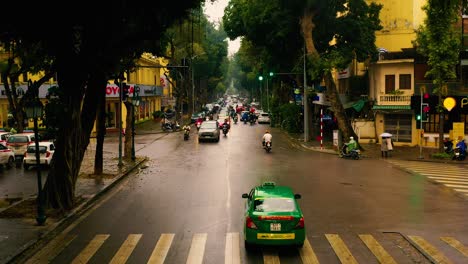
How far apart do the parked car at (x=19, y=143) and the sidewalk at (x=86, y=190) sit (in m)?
3.84

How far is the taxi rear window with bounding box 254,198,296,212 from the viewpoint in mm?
13305

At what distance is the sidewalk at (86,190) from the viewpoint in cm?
1411

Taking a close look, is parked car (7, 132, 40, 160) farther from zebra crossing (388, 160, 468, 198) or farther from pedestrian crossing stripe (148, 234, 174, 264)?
zebra crossing (388, 160, 468, 198)

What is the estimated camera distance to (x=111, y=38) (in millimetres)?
19453

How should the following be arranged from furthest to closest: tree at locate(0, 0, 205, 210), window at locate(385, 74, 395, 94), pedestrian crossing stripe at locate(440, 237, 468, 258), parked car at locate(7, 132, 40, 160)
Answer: window at locate(385, 74, 395, 94) → parked car at locate(7, 132, 40, 160) → tree at locate(0, 0, 205, 210) → pedestrian crossing stripe at locate(440, 237, 468, 258)

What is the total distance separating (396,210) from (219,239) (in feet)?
23.7

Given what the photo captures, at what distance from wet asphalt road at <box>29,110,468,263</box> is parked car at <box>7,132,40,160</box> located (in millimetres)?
8140

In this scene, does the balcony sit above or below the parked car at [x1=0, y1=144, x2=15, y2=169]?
above

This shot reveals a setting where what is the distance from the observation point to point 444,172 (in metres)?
28.3

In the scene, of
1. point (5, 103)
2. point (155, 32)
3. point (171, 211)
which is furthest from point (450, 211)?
point (5, 103)

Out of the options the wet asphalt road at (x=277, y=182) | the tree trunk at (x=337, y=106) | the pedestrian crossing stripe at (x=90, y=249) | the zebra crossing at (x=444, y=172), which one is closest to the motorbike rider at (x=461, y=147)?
the zebra crossing at (x=444, y=172)

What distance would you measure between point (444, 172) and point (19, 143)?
84.0 ft

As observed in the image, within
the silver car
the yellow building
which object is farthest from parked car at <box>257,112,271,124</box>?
the yellow building

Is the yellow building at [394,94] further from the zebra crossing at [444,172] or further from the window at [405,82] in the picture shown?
the zebra crossing at [444,172]
